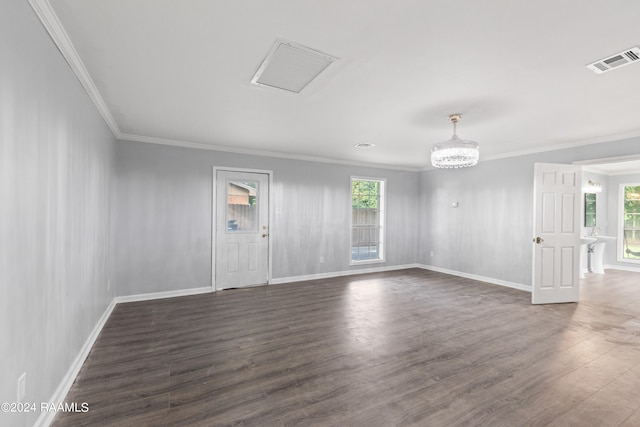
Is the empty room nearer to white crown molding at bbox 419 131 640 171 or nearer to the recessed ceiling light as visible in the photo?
white crown molding at bbox 419 131 640 171

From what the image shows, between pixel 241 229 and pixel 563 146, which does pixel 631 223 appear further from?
Answer: pixel 241 229

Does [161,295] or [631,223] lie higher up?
[631,223]

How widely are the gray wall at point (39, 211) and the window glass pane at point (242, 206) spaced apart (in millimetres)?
2589

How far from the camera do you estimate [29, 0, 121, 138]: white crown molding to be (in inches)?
65.4

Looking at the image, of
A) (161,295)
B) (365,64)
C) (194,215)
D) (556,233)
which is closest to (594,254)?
(556,233)

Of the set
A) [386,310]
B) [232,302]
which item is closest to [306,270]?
[232,302]

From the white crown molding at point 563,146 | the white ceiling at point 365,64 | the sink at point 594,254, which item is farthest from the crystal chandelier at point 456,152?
the sink at point 594,254

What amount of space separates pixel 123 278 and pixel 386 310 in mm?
3876

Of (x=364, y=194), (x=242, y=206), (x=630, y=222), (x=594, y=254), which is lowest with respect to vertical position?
(x=594, y=254)

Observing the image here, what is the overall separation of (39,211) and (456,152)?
363 centimetres

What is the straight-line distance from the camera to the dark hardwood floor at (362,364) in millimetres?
1999

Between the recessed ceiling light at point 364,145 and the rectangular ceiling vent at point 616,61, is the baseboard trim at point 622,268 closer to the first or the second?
the recessed ceiling light at point 364,145

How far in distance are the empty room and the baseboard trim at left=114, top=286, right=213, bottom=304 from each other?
0.09 feet

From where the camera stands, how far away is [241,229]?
17.7 feet
